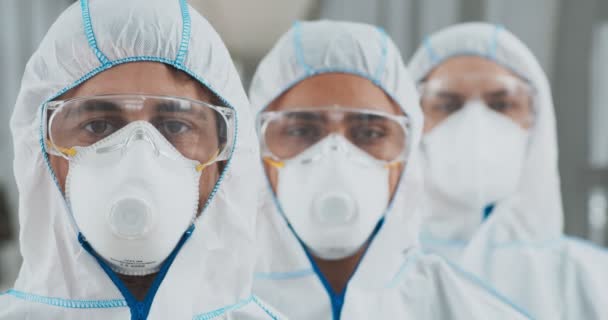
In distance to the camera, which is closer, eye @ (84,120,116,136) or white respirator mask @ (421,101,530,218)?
eye @ (84,120,116,136)

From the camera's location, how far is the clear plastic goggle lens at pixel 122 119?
4.33 ft

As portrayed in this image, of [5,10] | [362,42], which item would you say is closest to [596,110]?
[362,42]

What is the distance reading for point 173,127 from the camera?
4.47 feet

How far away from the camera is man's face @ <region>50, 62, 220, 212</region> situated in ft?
4.38

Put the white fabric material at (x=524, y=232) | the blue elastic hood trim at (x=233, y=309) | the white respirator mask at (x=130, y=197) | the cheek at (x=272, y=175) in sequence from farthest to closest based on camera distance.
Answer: the white fabric material at (x=524, y=232) → the cheek at (x=272, y=175) → the blue elastic hood trim at (x=233, y=309) → the white respirator mask at (x=130, y=197)

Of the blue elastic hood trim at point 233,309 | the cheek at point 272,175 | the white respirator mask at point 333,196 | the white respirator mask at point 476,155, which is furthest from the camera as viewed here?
the white respirator mask at point 476,155

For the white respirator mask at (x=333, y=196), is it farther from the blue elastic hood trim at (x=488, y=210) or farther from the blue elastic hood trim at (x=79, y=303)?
the blue elastic hood trim at (x=488, y=210)

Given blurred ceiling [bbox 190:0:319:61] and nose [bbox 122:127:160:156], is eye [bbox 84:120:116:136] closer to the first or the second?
nose [bbox 122:127:160:156]

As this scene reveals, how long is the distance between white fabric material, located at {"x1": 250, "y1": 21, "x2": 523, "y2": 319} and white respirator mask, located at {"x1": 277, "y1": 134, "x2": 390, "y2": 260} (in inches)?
2.5

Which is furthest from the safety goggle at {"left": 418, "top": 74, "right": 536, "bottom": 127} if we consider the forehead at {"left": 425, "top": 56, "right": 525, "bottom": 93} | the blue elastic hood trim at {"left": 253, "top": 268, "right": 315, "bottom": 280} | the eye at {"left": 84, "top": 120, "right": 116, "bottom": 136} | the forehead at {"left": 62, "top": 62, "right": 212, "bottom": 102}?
the eye at {"left": 84, "top": 120, "right": 116, "bottom": 136}

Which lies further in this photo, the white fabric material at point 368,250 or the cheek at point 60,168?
the white fabric material at point 368,250

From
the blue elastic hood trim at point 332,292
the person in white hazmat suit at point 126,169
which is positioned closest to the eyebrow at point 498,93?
the blue elastic hood trim at point 332,292

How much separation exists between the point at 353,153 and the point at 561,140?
212 cm

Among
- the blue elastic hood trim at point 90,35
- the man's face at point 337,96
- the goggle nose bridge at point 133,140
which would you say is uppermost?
the blue elastic hood trim at point 90,35
